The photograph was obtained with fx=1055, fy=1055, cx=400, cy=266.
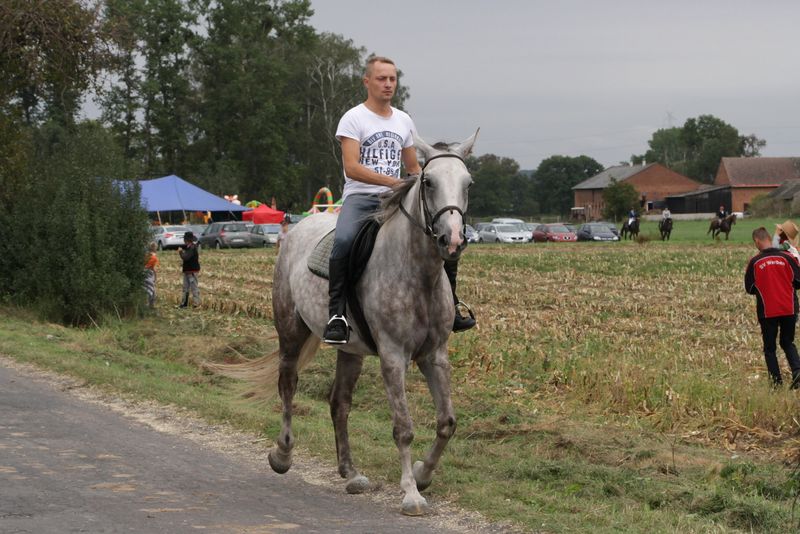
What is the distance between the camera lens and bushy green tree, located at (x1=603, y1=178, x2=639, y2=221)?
306 ft

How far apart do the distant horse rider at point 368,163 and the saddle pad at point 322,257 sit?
33 cm

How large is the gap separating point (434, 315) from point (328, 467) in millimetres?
2049

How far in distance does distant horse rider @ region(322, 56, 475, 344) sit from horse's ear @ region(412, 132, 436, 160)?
0.95 feet

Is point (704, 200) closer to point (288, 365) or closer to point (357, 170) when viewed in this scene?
point (288, 365)

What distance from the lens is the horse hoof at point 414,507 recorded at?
6918 mm

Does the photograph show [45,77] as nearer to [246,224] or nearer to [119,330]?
[119,330]

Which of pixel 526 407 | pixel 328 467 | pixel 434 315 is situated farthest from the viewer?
pixel 526 407

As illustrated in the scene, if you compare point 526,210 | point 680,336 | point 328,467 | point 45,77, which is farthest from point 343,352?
point 526,210

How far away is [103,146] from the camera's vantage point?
20797mm

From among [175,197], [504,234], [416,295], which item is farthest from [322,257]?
[504,234]

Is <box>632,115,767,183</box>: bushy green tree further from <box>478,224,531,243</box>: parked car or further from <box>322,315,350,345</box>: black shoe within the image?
<box>322,315,350,345</box>: black shoe

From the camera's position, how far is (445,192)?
689cm

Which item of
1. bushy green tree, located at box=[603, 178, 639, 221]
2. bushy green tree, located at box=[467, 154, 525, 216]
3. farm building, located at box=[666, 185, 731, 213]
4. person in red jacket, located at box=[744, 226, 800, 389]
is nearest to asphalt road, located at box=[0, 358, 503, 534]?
person in red jacket, located at box=[744, 226, 800, 389]

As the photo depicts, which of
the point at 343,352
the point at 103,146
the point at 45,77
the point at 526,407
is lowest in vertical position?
the point at 526,407
